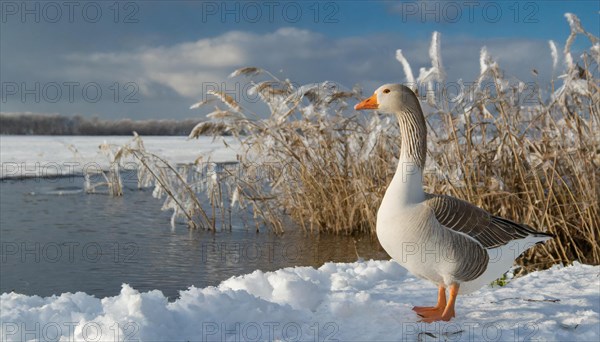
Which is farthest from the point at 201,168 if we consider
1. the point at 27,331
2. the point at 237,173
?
the point at 27,331

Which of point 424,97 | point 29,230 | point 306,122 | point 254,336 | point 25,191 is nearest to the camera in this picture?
point 254,336

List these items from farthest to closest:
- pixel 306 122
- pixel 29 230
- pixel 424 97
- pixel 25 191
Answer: pixel 25 191
pixel 29 230
pixel 306 122
pixel 424 97

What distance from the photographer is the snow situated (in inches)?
144

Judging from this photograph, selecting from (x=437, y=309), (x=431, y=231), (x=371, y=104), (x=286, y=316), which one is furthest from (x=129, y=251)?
(x=431, y=231)

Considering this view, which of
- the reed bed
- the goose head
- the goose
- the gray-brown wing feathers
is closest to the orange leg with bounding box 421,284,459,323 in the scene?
the goose

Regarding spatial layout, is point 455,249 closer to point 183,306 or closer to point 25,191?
point 183,306

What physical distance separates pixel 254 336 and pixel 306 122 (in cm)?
558

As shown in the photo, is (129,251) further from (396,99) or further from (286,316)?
(396,99)

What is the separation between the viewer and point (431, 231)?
148 inches

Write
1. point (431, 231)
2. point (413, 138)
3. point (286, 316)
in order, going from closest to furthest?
point (431, 231) → point (286, 316) → point (413, 138)

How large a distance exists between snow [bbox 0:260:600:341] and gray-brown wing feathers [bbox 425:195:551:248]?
1.84 feet

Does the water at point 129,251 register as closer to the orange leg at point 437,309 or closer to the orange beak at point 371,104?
the orange leg at point 437,309

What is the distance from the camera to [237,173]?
950 cm

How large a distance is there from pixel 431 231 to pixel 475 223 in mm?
414
